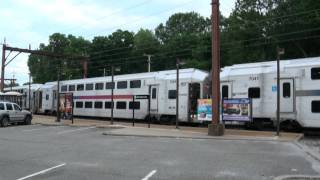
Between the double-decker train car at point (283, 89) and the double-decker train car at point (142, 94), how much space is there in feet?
9.74

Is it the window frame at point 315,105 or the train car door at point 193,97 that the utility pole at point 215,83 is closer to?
the window frame at point 315,105

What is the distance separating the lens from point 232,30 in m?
64.7

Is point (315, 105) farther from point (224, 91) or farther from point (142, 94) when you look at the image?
point (142, 94)

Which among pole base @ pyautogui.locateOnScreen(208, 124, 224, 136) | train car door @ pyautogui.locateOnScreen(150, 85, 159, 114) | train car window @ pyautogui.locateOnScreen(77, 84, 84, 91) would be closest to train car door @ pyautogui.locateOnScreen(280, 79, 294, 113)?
pole base @ pyautogui.locateOnScreen(208, 124, 224, 136)

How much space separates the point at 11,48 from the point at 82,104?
41.1 ft

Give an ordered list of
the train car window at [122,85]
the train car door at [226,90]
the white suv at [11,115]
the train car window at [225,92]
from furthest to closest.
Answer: the train car window at [122,85] < the white suv at [11,115] < the train car window at [225,92] < the train car door at [226,90]

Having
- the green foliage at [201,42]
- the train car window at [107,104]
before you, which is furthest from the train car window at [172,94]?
the green foliage at [201,42]

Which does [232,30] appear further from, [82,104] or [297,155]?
[297,155]

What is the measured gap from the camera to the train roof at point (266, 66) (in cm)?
2560

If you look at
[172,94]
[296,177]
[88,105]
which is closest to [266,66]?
[172,94]

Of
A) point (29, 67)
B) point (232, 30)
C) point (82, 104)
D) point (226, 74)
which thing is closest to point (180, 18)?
point (232, 30)

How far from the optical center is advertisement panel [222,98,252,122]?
25.8 m

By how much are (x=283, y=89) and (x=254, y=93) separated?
1.95 metres

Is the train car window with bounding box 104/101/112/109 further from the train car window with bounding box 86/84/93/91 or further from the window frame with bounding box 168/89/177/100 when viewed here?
the window frame with bounding box 168/89/177/100
